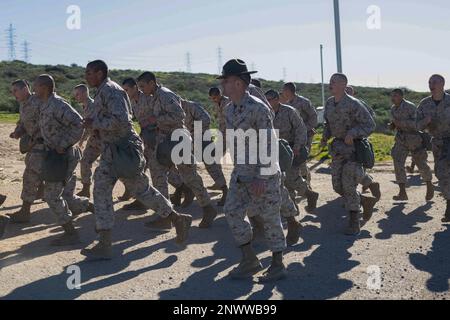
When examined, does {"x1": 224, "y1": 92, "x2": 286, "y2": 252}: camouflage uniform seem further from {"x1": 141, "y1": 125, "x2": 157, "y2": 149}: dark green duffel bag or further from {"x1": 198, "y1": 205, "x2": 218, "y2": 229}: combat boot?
{"x1": 141, "y1": 125, "x2": 157, "y2": 149}: dark green duffel bag

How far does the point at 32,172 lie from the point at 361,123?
14.5ft

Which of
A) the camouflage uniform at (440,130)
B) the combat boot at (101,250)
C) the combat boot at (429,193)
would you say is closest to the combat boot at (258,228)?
the combat boot at (101,250)

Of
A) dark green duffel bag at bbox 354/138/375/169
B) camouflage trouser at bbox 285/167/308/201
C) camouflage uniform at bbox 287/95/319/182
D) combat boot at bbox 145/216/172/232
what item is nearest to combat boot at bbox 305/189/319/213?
camouflage trouser at bbox 285/167/308/201

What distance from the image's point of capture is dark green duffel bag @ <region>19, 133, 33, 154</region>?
25.3ft

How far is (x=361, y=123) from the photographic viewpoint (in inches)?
282

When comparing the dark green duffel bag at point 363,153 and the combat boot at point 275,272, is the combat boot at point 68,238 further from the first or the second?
the dark green duffel bag at point 363,153

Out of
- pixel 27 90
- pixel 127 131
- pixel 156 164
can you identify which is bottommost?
pixel 156 164

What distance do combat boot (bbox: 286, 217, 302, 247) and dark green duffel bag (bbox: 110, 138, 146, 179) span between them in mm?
1899

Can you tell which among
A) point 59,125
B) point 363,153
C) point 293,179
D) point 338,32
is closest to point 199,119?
point 293,179

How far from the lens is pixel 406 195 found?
32.2 ft

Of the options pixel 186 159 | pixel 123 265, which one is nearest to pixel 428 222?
pixel 186 159

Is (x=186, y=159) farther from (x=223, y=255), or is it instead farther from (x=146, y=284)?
(x=146, y=284)

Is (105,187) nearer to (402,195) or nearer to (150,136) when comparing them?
(150,136)
